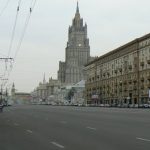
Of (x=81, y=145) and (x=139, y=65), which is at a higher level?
(x=139, y=65)

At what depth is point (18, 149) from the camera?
15523 mm

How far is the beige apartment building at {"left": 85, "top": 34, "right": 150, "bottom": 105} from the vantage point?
135 m

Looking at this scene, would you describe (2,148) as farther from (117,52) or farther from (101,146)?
(117,52)

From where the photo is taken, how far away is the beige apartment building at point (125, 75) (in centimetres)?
13488

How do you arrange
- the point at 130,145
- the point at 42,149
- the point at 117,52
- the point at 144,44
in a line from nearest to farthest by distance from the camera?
1. the point at 42,149
2. the point at 130,145
3. the point at 144,44
4. the point at 117,52

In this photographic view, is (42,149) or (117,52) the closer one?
(42,149)

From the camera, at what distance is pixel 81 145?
1678cm

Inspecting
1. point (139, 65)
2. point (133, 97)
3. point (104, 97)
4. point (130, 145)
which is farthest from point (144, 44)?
point (130, 145)

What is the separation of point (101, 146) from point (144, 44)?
120531 mm

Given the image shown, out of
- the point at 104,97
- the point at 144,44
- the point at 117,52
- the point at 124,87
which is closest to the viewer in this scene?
the point at 144,44

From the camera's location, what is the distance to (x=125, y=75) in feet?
491

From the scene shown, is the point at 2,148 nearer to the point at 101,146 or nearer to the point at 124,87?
the point at 101,146

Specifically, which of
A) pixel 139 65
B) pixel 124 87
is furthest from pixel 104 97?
pixel 139 65

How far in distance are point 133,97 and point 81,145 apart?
5025 inches
